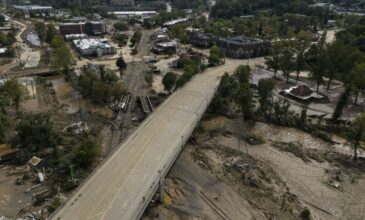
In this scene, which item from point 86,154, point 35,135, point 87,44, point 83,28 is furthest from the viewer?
point 83,28

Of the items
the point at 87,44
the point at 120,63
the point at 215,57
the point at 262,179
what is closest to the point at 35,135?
the point at 262,179

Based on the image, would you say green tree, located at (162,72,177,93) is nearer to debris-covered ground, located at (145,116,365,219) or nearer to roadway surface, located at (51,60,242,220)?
roadway surface, located at (51,60,242,220)

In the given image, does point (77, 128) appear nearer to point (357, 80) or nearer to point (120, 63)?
point (120, 63)

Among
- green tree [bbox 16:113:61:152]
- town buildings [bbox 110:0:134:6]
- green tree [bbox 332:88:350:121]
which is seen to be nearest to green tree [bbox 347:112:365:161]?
green tree [bbox 332:88:350:121]

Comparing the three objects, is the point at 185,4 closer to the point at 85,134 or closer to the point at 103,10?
the point at 103,10

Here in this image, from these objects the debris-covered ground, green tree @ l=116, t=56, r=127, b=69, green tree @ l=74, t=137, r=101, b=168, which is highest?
green tree @ l=116, t=56, r=127, b=69

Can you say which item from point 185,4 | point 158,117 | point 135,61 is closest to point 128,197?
point 158,117
